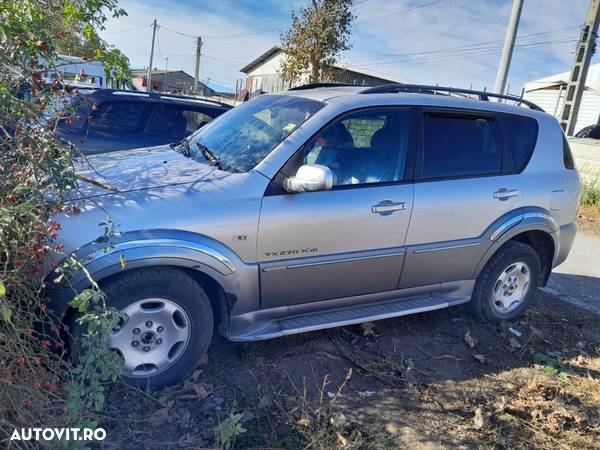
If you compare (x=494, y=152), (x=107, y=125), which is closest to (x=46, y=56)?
(x=494, y=152)

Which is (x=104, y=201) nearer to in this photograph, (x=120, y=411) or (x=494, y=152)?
(x=120, y=411)

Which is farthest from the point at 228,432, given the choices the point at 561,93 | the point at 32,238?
the point at 561,93

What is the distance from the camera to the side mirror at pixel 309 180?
→ 3.10m

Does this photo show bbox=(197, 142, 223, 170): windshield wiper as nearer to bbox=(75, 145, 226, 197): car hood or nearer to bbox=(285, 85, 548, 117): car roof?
bbox=(75, 145, 226, 197): car hood

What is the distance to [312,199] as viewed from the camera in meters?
3.26

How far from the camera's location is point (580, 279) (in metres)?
6.24

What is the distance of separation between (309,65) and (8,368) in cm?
1737

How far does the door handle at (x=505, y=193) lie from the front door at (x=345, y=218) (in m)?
0.89

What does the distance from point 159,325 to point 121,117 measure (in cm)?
423

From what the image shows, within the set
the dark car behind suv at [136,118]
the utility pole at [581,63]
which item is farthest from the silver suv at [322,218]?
the utility pole at [581,63]

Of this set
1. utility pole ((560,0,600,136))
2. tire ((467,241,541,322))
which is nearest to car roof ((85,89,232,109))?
tire ((467,241,541,322))

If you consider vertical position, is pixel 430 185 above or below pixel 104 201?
above

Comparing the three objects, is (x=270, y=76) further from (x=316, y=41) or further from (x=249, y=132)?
(x=249, y=132)

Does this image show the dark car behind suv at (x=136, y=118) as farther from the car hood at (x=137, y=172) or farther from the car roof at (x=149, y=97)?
the car hood at (x=137, y=172)
